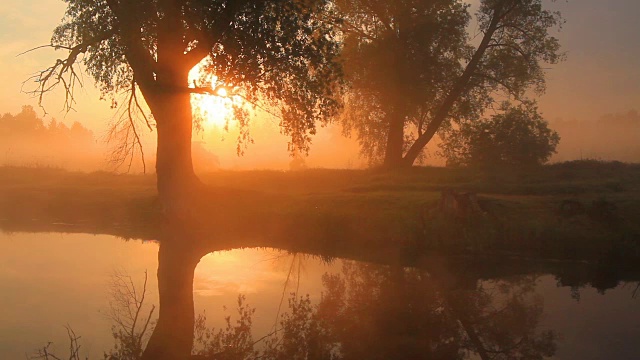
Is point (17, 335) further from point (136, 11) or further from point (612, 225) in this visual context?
point (612, 225)

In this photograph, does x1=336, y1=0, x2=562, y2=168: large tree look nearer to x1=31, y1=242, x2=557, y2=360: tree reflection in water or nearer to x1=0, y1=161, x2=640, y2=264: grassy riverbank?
x1=0, y1=161, x2=640, y2=264: grassy riverbank

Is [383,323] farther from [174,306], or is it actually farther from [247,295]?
[174,306]

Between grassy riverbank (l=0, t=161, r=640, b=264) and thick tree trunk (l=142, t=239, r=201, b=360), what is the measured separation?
11.7 feet

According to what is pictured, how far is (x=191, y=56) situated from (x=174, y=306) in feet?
40.8

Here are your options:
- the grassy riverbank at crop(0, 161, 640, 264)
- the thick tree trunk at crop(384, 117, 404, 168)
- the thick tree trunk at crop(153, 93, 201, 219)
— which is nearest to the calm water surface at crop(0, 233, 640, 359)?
the grassy riverbank at crop(0, 161, 640, 264)

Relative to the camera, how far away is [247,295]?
12.2 m

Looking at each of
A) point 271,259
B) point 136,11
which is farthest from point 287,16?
point 271,259

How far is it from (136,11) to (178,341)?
507 inches

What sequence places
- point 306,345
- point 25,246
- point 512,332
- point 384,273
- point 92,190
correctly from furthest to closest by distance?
1. point 92,190
2. point 25,246
3. point 384,273
4. point 512,332
5. point 306,345

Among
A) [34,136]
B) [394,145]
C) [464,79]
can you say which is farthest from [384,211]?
[34,136]

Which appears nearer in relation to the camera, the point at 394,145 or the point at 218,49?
the point at 218,49

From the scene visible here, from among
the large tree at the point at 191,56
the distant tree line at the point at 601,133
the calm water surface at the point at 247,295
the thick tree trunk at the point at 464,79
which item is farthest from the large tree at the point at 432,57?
the distant tree line at the point at 601,133

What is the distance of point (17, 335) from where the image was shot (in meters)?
9.32

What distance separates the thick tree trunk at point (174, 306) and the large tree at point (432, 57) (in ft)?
63.1
